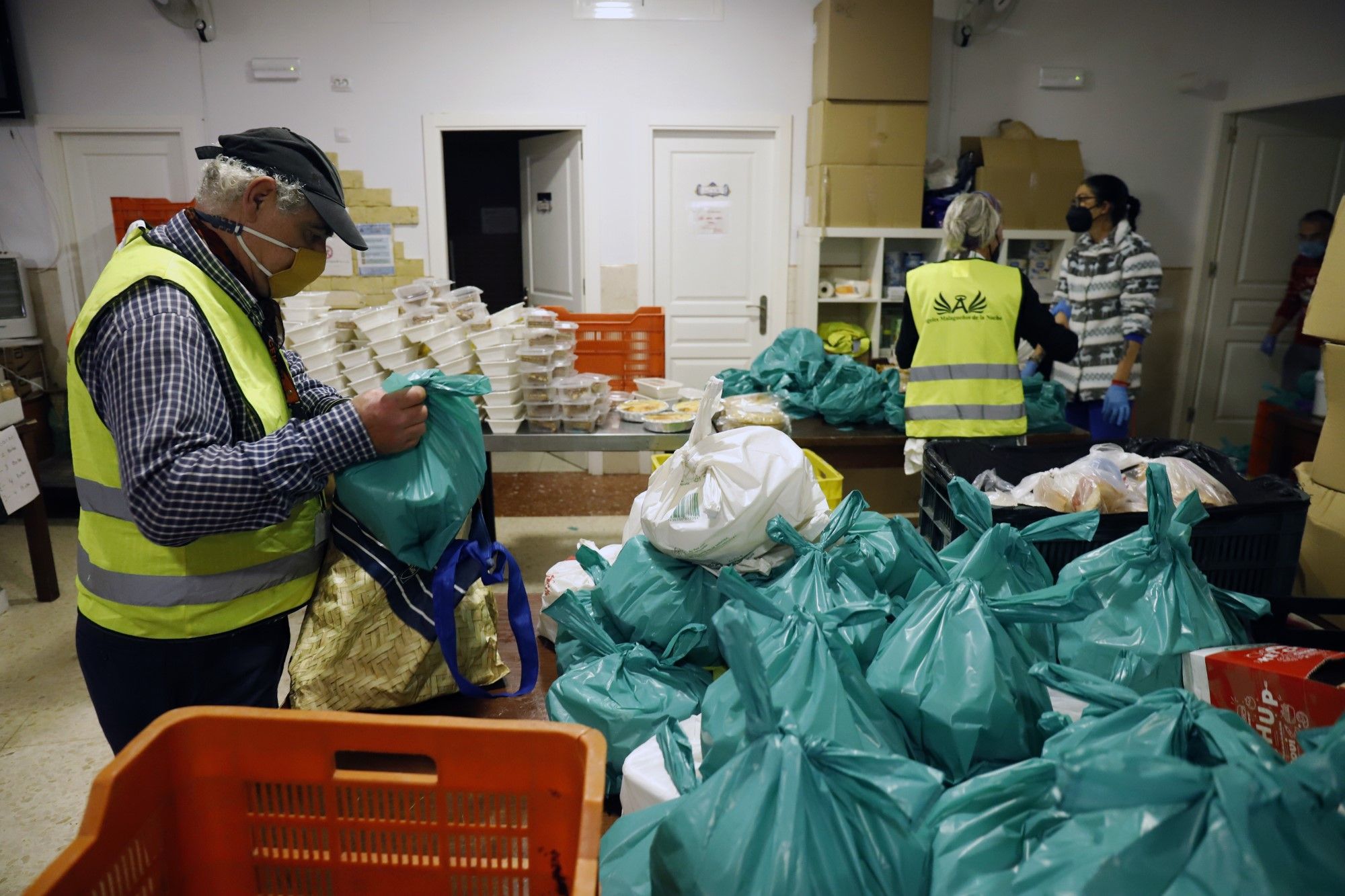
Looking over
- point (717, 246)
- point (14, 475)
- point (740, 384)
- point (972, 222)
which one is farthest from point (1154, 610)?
point (717, 246)

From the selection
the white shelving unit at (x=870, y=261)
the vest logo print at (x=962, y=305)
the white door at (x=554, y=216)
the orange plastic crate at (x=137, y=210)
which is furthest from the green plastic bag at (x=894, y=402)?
the orange plastic crate at (x=137, y=210)

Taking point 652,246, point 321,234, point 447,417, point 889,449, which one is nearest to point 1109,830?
point 447,417

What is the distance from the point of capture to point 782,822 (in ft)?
2.33

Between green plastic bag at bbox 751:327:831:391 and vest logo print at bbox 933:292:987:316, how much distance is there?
2.46 ft

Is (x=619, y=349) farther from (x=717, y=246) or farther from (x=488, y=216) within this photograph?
(x=488, y=216)

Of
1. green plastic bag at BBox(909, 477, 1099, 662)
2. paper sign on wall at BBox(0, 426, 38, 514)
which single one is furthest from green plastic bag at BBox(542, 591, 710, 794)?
paper sign on wall at BBox(0, 426, 38, 514)

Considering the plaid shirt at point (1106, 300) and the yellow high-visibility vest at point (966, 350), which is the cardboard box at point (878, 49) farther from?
the yellow high-visibility vest at point (966, 350)

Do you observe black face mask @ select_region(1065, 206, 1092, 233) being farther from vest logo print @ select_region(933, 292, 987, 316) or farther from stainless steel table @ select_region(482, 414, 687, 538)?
stainless steel table @ select_region(482, 414, 687, 538)

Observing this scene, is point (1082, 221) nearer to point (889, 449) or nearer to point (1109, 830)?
point (889, 449)

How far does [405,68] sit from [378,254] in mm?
1088

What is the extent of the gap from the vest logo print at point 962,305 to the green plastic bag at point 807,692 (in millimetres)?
2082

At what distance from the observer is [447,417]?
1.28 m

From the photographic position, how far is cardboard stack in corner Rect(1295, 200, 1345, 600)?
1.94 meters

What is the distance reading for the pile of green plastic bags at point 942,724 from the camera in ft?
2.05
